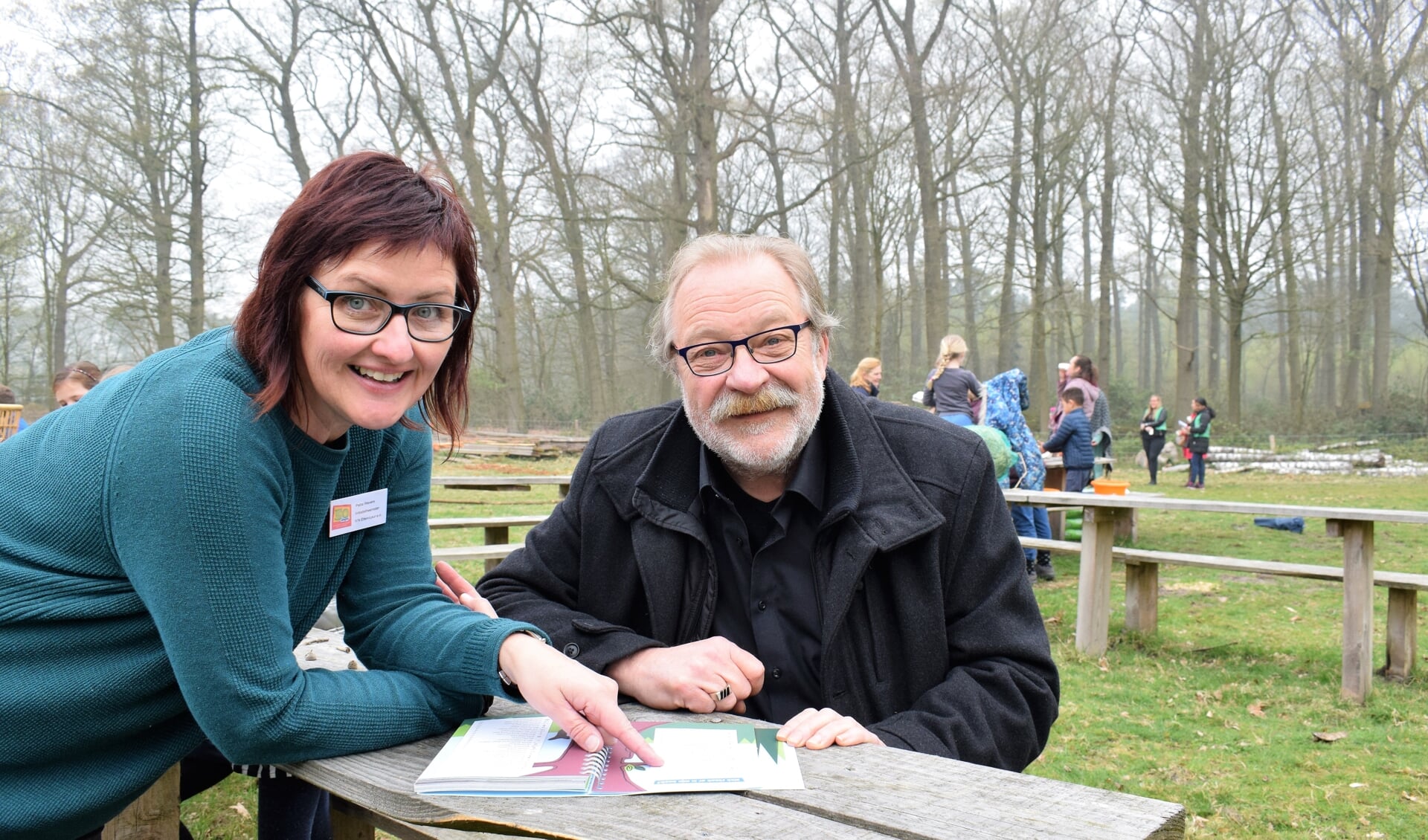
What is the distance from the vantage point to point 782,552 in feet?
7.20

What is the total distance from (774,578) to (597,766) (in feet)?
2.57

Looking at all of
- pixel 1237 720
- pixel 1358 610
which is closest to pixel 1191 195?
pixel 1358 610

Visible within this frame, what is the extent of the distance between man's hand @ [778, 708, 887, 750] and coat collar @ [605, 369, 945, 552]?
1.39 feet

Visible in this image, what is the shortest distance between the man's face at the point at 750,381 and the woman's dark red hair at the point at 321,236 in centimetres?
73

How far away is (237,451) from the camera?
55.6 inches

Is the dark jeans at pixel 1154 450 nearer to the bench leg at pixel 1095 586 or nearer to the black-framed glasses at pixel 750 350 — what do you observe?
the bench leg at pixel 1095 586

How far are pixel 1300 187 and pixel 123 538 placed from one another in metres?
25.8

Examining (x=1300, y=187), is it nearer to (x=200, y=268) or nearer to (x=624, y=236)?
(x=624, y=236)

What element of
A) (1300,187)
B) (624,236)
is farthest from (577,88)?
(1300,187)

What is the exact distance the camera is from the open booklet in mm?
1394

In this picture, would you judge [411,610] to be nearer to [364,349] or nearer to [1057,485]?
[364,349]

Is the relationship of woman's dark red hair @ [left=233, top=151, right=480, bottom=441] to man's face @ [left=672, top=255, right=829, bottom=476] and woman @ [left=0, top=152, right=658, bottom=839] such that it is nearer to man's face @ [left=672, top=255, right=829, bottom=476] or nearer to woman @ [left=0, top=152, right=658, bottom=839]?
woman @ [left=0, top=152, right=658, bottom=839]

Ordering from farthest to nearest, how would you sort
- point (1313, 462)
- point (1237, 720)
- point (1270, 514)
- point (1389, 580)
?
point (1313, 462) < point (1270, 514) < point (1389, 580) < point (1237, 720)

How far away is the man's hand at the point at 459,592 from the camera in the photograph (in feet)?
6.55
